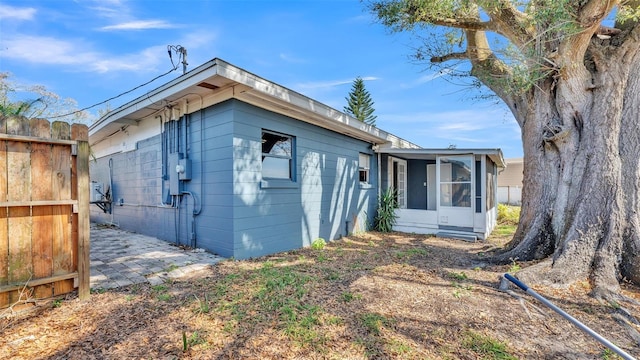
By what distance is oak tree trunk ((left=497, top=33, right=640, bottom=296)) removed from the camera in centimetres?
378

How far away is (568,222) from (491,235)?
189 inches

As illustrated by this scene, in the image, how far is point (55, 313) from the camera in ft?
9.07

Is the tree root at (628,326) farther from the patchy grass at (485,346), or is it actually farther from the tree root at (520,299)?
the patchy grass at (485,346)

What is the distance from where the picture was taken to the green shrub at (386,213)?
29.1 feet

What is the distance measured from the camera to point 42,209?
2.81 meters

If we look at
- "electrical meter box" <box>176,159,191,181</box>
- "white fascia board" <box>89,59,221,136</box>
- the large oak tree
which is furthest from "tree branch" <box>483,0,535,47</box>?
"electrical meter box" <box>176,159,191,181</box>

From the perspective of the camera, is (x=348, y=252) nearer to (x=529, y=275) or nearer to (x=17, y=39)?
(x=529, y=275)

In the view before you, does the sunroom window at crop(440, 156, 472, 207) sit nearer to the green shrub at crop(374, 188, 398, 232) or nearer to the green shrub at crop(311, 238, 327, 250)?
the green shrub at crop(374, 188, 398, 232)

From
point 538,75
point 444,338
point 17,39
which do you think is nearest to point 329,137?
point 538,75

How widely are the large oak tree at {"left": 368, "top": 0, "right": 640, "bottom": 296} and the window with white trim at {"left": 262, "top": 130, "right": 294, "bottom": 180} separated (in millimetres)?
3461

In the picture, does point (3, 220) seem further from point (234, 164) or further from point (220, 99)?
point (220, 99)

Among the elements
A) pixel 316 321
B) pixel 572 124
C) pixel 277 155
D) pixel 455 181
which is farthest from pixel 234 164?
pixel 455 181

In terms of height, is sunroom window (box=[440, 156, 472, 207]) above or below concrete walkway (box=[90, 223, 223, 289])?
above

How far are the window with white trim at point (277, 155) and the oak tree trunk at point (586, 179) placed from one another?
421 cm
